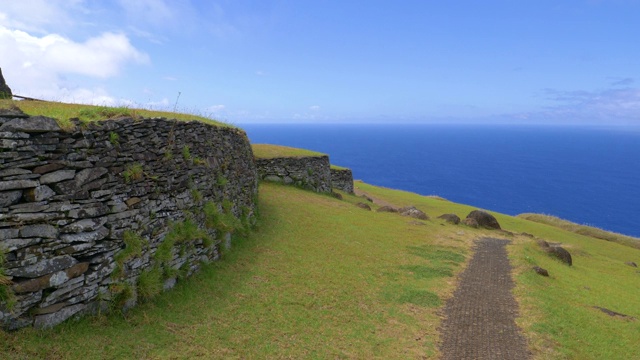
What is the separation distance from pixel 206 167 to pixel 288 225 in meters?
8.04

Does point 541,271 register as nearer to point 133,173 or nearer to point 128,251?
point 128,251

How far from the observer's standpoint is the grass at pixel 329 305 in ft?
33.0

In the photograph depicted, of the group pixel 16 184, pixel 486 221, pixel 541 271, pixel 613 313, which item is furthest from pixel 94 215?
pixel 486 221

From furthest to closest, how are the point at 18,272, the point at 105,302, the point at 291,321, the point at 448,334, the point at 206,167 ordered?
the point at 206,167 < the point at 448,334 < the point at 291,321 < the point at 105,302 < the point at 18,272

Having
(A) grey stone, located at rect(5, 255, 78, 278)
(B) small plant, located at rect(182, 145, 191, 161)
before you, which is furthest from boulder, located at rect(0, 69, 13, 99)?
(A) grey stone, located at rect(5, 255, 78, 278)

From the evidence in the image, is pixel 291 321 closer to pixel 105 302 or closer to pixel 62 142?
pixel 105 302

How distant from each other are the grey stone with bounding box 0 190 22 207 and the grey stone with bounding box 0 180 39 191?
0.10 meters

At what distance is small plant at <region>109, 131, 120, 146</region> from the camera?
34.2ft

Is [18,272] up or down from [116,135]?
down

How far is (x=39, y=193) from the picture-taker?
8.59 metres

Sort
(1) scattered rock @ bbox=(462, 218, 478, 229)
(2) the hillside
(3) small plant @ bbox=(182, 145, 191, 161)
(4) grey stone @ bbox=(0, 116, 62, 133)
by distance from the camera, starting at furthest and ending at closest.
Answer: (1) scattered rock @ bbox=(462, 218, 478, 229) → (3) small plant @ bbox=(182, 145, 191, 161) → (2) the hillside → (4) grey stone @ bbox=(0, 116, 62, 133)

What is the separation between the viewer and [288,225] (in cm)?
2262

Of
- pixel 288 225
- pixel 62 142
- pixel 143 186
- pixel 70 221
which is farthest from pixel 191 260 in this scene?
pixel 288 225

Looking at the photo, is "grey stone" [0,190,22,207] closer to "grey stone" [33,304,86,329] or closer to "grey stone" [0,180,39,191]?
"grey stone" [0,180,39,191]
